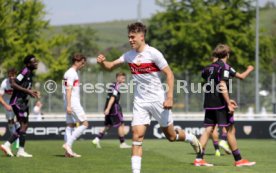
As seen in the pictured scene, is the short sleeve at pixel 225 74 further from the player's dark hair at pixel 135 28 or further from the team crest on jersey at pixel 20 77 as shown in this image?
the team crest on jersey at pixel 20 77

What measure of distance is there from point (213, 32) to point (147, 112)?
112ft

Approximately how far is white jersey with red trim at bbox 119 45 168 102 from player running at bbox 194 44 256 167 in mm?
2923

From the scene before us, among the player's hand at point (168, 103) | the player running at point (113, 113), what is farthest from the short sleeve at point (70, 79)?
the player's hand at point (168, 103)

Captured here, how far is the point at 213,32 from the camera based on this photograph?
45.4m

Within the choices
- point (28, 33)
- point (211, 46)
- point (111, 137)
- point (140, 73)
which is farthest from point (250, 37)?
point (140, 73)

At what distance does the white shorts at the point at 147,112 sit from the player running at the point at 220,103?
271 cm

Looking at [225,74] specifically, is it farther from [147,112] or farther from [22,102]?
[22,102]

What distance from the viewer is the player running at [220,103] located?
567 inches

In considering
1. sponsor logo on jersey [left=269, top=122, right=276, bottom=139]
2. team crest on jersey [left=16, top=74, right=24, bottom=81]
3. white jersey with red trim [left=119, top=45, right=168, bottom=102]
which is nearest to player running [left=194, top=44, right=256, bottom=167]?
white jersey with red trim [left=119, top=45, right=168, bottom=102]

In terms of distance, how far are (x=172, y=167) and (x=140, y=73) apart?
2.83 meters

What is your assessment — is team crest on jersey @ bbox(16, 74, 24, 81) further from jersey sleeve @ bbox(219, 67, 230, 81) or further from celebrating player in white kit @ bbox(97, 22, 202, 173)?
celebrating player in white kit @ bbox(97, 22, 202, 173)

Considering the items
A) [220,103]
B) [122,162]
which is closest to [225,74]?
[220,103]

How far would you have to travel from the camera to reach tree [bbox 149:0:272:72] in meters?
45.3

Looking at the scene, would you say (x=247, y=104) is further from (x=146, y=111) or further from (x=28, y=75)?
(x=146, y=111)
